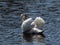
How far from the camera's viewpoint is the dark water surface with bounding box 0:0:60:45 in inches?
536

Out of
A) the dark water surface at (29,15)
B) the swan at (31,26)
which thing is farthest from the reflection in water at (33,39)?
the swan at (31,26)

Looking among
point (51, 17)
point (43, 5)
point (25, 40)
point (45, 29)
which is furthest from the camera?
point (43, 5)

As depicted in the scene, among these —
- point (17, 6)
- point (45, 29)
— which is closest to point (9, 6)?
point (17, 6)

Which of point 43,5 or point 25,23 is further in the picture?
point 43,5

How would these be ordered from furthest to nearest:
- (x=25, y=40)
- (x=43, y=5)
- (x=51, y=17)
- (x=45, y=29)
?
1. (x=43, y=5)
2. (x=51, y=17)
3. (x=45, y=29)
4. (x=25, y=40)

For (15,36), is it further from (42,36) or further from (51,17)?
(51,17)

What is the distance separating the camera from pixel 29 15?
16.6 m

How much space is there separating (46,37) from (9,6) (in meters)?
5.23

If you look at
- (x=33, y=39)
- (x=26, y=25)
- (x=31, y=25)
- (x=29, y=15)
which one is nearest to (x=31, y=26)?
(x=31, y=25)

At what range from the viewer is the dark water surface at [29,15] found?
13.6 metres

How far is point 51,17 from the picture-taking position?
16.2 meters

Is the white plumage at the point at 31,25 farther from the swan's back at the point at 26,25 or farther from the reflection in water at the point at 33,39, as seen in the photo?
the reflection in water at the point at 33,39

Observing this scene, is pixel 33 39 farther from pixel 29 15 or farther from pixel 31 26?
pixel 29 15

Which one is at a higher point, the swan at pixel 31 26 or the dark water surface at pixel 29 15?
the swan at pixel 31 26
